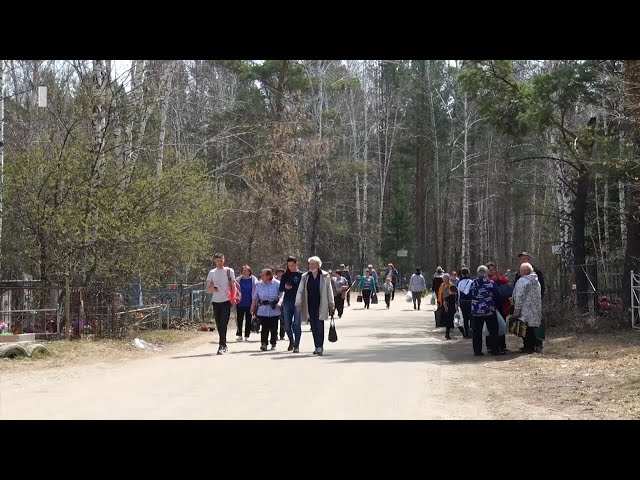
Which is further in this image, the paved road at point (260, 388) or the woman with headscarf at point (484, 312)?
the woman with headscarf at point (484, 312)

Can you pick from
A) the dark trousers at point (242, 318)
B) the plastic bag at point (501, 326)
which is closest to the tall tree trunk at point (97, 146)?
the dark trousers at point (242, 318)

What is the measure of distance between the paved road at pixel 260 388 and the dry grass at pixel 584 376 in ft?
3.02

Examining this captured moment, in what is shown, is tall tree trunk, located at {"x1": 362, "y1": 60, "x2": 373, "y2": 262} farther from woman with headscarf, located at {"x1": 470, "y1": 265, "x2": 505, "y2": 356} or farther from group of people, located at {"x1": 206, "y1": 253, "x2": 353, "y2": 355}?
woman with headscarf, located at {"x1": 470, "y1": 265, "x2": 505, "y2": 356}

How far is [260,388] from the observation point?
11.7m

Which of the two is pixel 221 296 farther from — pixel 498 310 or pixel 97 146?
pixel 498 310

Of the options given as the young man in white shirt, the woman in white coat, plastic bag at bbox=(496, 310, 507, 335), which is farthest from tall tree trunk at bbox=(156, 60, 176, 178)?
plastic bag at bbox=(496, 310, 507, 335)

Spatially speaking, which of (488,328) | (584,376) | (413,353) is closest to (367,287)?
(413,353)

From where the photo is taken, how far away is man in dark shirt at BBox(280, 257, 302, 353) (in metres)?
17.6

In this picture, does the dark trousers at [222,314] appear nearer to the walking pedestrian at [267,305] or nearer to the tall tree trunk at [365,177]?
the walking pedestrian at [267,305]

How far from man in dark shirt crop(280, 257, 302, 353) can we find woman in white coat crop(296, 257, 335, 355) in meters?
0.35

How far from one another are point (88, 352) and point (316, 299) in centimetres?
440

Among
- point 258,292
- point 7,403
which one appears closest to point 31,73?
point 258,292

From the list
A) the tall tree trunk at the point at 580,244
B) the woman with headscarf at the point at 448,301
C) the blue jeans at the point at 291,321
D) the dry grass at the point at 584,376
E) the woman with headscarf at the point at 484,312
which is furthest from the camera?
the tall tree trunk at the point at 580,244

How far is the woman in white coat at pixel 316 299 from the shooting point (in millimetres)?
17188
